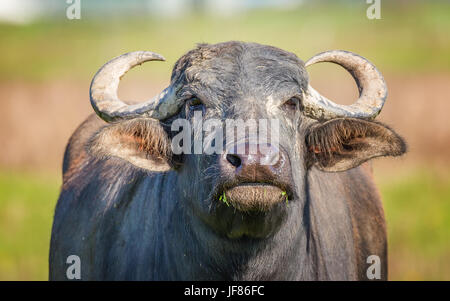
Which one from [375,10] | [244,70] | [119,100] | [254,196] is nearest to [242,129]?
[254,196]

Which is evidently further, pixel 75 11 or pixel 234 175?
pixel 75 11

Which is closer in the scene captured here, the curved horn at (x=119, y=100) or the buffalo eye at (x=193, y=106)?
the buffalo eye at (x=193, y=106)

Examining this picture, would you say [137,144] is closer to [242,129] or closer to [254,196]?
[242,129]

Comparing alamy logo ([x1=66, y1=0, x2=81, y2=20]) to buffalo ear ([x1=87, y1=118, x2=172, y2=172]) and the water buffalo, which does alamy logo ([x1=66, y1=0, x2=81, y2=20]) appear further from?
buffalo ear ([x1=87, y1=118, x2=172, y2=172])

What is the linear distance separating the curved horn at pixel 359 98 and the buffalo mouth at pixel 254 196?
112 cm

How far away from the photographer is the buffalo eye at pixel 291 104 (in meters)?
4.54

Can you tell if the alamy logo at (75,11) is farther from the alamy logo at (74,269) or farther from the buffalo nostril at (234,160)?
the buffalo nostril at (234,160)

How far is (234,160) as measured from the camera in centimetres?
383

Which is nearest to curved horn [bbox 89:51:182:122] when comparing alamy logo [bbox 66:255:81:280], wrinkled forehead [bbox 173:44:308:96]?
wrinkled forehead [bbox 173:44:308:96]

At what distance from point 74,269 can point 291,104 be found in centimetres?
286

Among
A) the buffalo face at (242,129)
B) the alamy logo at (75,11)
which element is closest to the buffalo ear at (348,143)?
the buffalo face at (242,129)

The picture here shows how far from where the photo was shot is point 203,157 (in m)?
4.35

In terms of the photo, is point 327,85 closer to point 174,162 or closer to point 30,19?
point 174,162

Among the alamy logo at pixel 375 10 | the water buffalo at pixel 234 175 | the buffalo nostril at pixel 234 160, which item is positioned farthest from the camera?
the alamy logo at pixel 375 10
